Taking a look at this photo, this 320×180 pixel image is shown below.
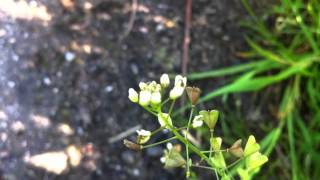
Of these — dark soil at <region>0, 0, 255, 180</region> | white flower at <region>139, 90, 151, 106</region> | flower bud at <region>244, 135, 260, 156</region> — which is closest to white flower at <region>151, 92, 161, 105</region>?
white flower at <region>139, 90, 151, 106</region>

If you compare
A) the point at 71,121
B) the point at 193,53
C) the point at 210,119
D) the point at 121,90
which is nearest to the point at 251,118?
the point at 193,53

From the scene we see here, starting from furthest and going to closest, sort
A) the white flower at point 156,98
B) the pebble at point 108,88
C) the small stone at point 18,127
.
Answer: the pebble at point 108,88 → the small stone at point 18,127 → the white flower at point 156,98

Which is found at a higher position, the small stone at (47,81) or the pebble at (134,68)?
the pebble at (134,68)

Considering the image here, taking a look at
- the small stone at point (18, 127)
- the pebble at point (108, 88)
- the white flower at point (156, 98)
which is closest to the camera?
the white flower at point (156, 98)

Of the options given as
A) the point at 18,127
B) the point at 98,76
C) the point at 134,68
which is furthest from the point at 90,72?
the point at 18,127

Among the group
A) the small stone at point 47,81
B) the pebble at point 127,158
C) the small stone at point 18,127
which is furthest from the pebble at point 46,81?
the pebble at point 127,158

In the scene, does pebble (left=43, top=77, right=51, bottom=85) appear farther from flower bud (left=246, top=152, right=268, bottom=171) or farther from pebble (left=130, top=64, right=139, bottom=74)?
flower bud (left=246, top=152, right=268, bottom=171)

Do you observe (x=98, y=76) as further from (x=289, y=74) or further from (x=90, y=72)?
(x=289, y=74)

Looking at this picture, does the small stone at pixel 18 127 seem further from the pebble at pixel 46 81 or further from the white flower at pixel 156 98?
the white flower at pixel 156 98

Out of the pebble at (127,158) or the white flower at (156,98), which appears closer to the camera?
the white flower at (156,98)
